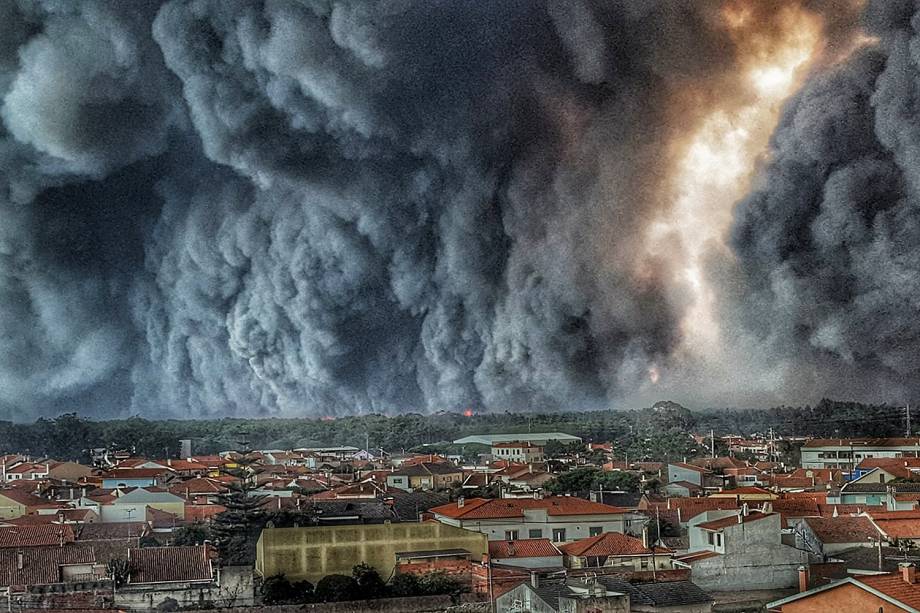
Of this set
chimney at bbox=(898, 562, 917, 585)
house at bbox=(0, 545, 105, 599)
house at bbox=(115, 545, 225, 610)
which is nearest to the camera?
chimney at bbox=(898, 562, 917, 585)

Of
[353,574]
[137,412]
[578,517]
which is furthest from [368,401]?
[353,574]

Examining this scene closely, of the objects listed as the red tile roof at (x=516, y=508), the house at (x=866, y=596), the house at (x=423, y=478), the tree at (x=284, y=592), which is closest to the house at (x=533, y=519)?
the red tile roof at (x=516, y=508)

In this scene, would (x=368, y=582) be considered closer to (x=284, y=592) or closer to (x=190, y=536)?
(x=284, y=592)

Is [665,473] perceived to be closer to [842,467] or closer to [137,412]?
[842,467]

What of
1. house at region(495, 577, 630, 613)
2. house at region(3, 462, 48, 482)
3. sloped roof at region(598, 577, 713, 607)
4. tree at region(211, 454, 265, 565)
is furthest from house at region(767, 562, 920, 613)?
house at region(3, 462, 48, 482)

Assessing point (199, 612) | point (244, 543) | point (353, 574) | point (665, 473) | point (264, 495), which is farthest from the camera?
point (665, 473)

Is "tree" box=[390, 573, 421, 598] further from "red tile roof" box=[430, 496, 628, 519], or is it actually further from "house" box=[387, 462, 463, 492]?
"house" box=[387, 462, 463, 492]
